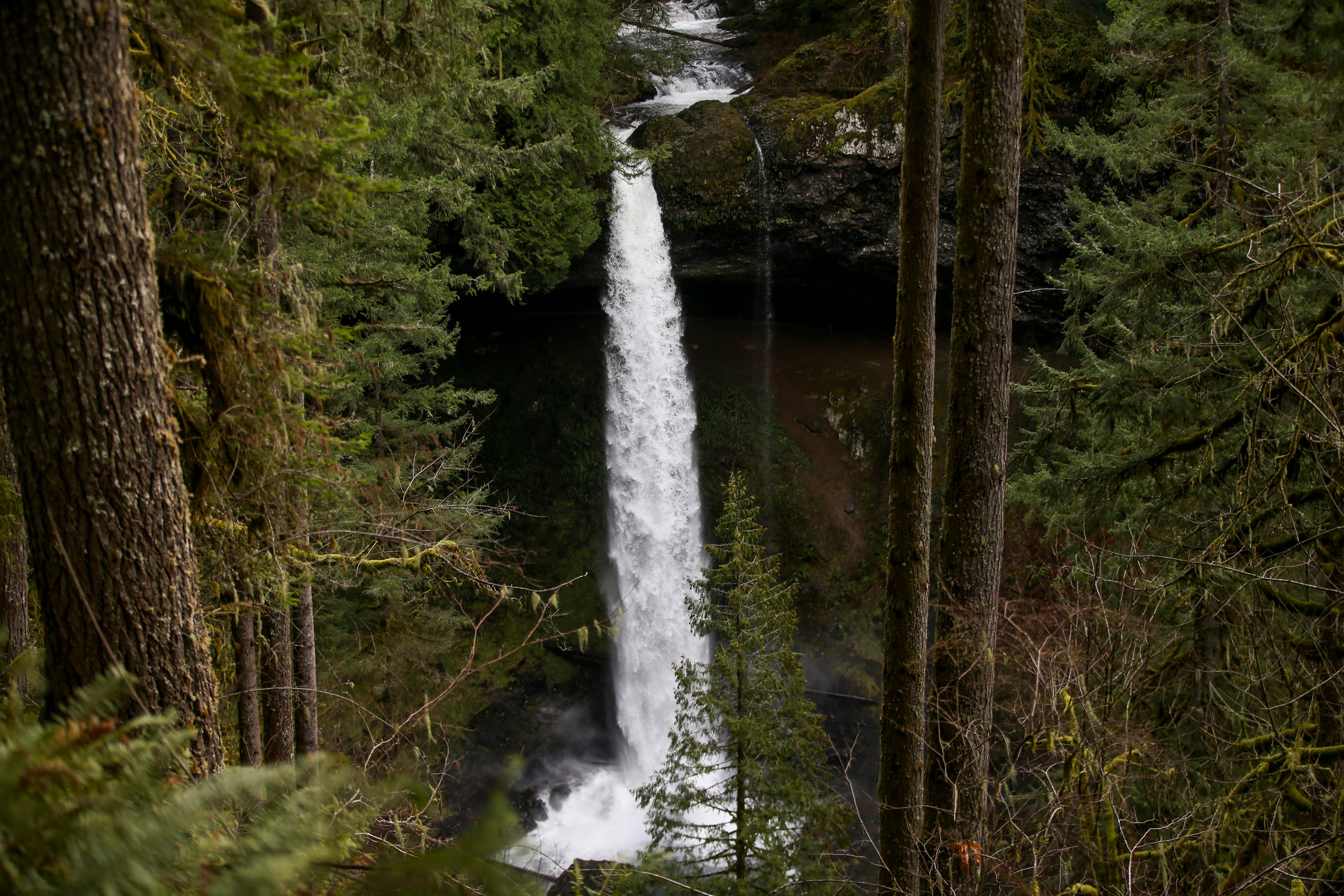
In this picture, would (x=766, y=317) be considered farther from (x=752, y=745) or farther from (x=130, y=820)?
(x=130, y=820)

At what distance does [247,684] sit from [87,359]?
5331mm

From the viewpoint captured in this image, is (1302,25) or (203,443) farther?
(1302,25)

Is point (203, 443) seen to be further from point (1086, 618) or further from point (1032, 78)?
point (1032, 78)

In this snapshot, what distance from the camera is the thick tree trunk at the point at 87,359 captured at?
226cm

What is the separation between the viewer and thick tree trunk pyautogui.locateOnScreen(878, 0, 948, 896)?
5016 mm

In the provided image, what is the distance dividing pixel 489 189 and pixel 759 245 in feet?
20.7

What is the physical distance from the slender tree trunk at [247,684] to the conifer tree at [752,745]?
13.0ft

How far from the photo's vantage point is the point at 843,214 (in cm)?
1542

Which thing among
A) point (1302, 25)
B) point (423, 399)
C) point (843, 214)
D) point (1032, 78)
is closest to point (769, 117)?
point (843, 214)

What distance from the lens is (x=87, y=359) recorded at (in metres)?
2.38

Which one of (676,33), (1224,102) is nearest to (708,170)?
(676,33)

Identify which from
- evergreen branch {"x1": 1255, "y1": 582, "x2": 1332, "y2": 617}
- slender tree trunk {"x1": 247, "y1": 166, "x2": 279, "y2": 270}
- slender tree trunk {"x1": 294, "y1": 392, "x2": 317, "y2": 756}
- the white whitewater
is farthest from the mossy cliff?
evergreen branch {"x1": 1255, "y1": 582, "x2": 1332, "y2": 617}

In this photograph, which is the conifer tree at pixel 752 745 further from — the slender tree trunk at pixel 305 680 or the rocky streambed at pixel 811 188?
the rocky streambed at pixel 811 188

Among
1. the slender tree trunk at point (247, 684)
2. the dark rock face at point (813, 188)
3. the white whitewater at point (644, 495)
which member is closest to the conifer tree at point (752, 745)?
the slender tree trunk at point (247, 684)
